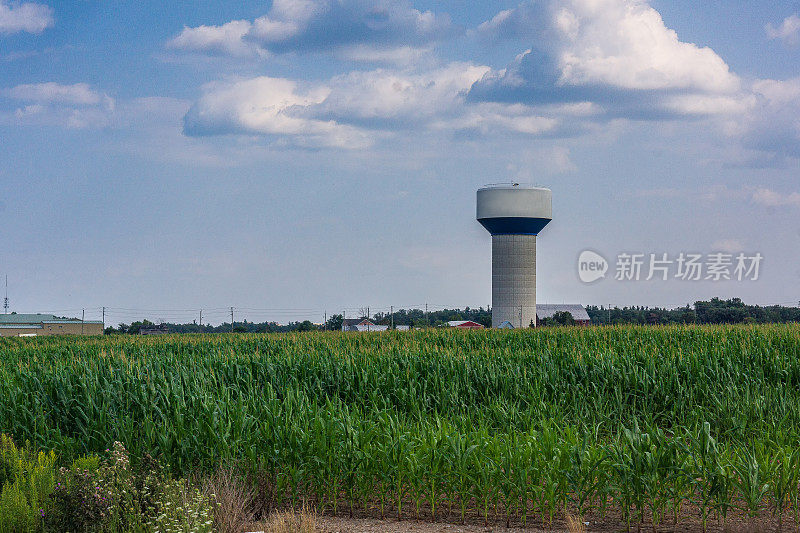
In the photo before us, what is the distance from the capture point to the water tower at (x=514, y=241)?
65.4m

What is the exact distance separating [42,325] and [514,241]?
62704mm

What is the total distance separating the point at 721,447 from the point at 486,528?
397cm

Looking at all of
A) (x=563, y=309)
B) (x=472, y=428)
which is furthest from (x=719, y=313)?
(x=472, y=428)

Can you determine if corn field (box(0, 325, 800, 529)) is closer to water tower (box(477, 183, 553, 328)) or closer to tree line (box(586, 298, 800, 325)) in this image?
water tower (box(477, 183, 553, 328))

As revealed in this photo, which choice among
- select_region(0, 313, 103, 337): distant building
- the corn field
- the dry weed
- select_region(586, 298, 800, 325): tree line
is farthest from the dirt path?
select_region(0, 313, 103, 337): distant building

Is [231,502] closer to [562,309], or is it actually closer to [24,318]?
[562,309]

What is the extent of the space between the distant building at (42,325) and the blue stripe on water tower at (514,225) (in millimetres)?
51451

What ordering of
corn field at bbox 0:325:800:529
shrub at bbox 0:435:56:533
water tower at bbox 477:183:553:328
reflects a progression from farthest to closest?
water tower at bbox 477:183:553:328, corn field at bbox 0:325:800:529, shrub at bbox 0:435:56:533

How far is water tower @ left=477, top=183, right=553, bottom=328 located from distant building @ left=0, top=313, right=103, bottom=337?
5104cm

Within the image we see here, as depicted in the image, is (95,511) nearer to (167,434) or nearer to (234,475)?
(234,475)

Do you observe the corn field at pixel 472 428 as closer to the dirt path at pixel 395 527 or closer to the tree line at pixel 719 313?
the dirt path at pixel 395 527

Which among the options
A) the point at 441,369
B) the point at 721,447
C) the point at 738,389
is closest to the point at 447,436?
the point at 721,447

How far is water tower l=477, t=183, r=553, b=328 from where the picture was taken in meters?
65.4

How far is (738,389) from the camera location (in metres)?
17.7
